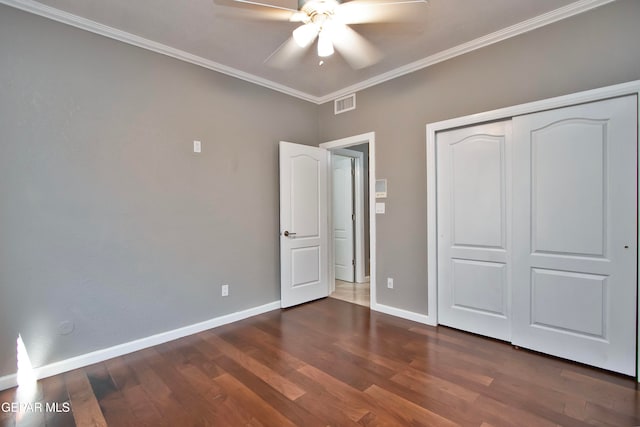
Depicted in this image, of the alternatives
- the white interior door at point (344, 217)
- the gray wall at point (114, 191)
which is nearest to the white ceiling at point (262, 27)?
the gray wall at point (114, 191)

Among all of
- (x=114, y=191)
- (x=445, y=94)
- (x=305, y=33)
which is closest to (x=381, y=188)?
(x=445, y=94)

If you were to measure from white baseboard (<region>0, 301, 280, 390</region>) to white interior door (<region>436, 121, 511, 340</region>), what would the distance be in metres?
2.24

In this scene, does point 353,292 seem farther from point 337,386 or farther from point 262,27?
point 262,27

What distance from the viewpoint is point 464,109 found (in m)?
2.97

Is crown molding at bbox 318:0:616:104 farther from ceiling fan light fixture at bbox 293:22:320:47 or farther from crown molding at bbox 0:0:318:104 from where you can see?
ceiling fan light fixture at bbox 293:22:320:47

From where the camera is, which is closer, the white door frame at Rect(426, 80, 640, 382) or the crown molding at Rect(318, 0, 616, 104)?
the white door frame at Rect(426, 80, 640, 382)

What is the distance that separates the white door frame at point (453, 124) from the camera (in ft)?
7.28

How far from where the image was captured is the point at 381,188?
11.9 ft

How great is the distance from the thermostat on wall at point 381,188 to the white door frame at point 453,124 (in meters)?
0.55

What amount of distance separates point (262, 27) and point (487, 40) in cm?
205

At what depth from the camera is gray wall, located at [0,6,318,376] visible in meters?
2.24

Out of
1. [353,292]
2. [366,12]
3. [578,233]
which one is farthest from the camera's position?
[353,292]

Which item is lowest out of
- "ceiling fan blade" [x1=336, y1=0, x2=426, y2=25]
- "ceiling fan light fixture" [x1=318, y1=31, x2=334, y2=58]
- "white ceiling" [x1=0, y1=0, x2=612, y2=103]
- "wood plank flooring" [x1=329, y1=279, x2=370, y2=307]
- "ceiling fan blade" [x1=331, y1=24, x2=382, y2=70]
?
"wood plank flooring" [x1=329, y1=279, x2=370, y2=307]

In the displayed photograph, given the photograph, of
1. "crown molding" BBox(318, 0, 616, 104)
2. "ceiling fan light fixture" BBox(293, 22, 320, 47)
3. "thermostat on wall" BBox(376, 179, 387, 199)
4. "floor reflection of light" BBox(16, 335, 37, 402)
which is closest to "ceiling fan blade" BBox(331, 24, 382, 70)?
"ceiling fan light fixture" BBox(293, 22, 320, 47)
